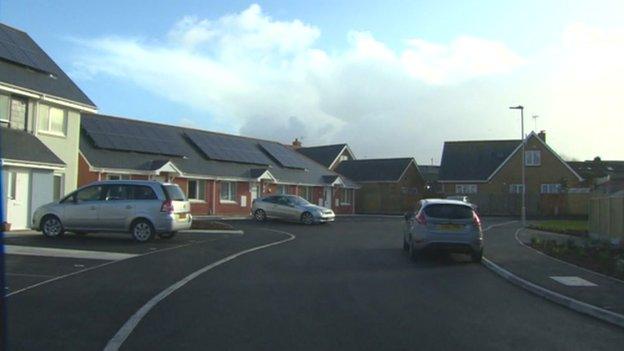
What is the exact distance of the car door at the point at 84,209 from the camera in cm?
1980

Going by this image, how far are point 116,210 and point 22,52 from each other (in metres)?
10.8

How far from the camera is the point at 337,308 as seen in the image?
9586 millimetres

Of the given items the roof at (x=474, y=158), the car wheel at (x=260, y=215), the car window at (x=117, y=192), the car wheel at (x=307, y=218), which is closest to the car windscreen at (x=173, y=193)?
the car window at (x=117, y=192)

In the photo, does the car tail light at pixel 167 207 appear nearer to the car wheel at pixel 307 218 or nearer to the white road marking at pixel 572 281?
the white road marking at pixel 572 281

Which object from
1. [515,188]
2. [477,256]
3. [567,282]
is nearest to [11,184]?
[477,256]

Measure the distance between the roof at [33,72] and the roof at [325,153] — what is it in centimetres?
4329

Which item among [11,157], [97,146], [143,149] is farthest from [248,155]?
[11,157]

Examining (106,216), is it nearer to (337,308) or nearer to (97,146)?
(337,308)

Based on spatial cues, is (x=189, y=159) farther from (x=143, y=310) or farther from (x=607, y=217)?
(x=143, y=310)

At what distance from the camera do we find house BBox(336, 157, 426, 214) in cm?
6550

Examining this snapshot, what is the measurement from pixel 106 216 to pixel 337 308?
12125 mm

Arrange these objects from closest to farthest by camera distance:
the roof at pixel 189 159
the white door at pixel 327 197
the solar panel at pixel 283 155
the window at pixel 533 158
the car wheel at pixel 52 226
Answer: the car wheel at pixel 52 226, the roof at pixel 189 159, the solar panel at pixel 283 155, the white door at pixel 327 197, the window at pixel 533 158

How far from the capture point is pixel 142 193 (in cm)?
1983

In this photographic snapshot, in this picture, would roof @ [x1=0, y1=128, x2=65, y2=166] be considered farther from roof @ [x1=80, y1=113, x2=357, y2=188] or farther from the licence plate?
the licence plate
